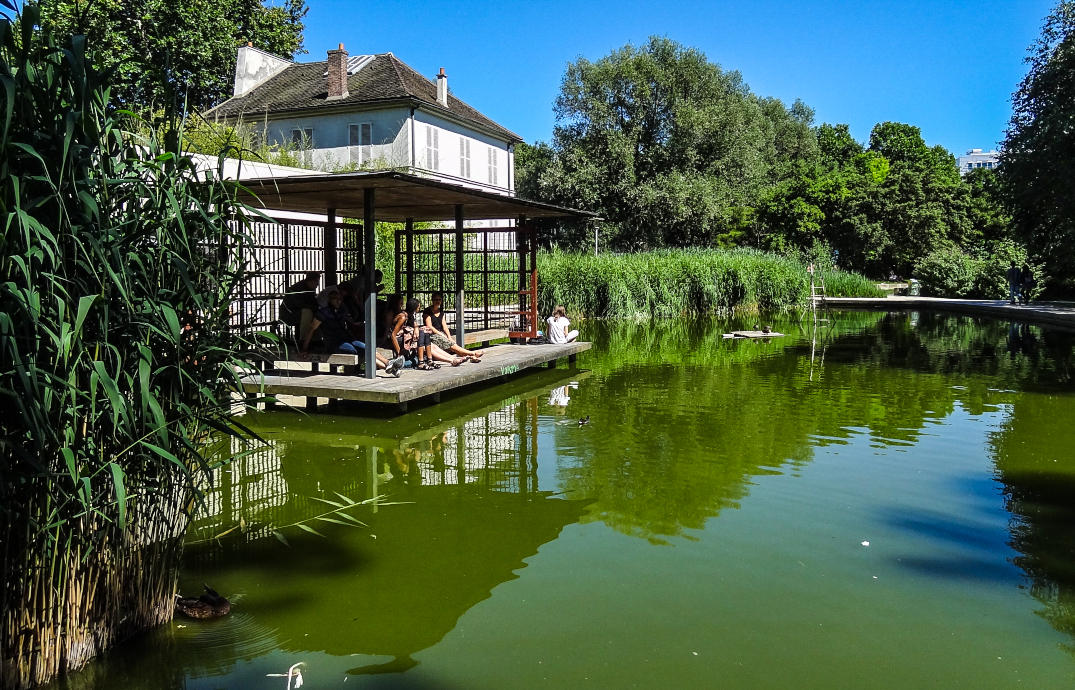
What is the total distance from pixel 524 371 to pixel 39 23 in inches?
490

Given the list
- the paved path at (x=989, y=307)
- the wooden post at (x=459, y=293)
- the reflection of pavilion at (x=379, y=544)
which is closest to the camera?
the reflection of pavilion at (x=379, y=544)

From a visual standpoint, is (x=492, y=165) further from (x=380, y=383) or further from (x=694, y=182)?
(x=380, y=383)

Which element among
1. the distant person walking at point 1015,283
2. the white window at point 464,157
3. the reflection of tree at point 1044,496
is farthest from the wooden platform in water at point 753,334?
the white window at point 464,157

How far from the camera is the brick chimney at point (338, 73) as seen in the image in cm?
3409

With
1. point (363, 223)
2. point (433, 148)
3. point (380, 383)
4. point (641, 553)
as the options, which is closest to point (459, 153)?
point (433, 148)

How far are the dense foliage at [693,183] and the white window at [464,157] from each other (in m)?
7.34

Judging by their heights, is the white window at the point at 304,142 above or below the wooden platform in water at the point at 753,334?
above

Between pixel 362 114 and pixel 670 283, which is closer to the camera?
pixel 670 283

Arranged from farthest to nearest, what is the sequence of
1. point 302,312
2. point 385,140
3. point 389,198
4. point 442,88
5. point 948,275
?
point 948,275 → point 442,88 → point 385,140 → point 389,198 → point 302,312

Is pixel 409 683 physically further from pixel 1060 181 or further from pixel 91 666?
pixel 1060 181

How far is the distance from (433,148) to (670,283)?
436 inches

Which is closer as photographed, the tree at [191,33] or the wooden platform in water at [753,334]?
the wooden platform in water at [753,334]

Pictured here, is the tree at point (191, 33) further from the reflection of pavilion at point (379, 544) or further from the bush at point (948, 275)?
the bush at point (948, 275)

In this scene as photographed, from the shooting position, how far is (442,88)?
119ft
